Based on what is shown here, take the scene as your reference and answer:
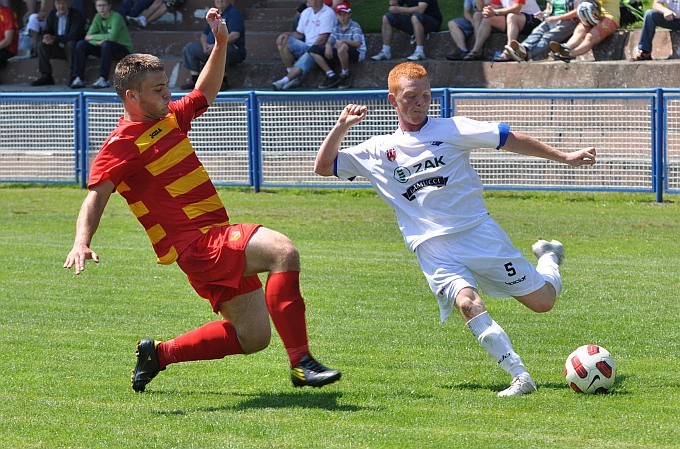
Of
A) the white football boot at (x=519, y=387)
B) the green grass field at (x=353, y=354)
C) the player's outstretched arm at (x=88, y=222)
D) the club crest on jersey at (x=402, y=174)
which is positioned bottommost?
the green grass field at (x=353, y=354)

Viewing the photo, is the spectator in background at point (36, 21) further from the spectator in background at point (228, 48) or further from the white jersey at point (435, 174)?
the white jersey at point (435, 174)

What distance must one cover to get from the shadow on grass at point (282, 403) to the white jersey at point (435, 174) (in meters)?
0.97

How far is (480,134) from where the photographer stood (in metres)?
6.15

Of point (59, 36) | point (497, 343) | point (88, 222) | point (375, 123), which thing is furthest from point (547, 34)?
point (88, 222)

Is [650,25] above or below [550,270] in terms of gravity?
above

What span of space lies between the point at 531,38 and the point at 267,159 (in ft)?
15.2

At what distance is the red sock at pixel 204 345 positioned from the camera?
6.08m

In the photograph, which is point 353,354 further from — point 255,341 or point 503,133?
point 503,133

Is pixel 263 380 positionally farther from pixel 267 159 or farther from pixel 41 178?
pixel 41 178

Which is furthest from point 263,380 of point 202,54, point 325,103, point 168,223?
point 202,54

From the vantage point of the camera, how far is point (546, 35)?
17.3 meters

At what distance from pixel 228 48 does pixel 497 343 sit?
14.4 m

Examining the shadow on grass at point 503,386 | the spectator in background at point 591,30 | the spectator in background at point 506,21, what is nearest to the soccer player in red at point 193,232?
the shadow on grass at point 503,386

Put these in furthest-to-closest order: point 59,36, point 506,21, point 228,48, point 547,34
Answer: point 59,36 < point 228,48 < point 506,21 < point 547,34
